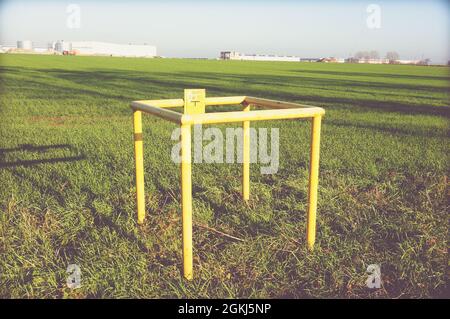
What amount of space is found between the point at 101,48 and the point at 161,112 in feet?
384

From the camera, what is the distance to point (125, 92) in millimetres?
11805

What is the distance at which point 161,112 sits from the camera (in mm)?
2070

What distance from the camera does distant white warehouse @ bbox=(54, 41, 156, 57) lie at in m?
96.3

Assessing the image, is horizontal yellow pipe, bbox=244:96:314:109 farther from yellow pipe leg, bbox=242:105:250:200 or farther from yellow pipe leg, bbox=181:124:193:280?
yellow pipe leg, bbox=181:124:193:280

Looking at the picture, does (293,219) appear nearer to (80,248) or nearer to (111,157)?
(80,248)

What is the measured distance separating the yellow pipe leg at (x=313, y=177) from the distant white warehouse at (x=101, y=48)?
9611cm

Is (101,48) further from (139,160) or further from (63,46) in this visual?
(139,160)

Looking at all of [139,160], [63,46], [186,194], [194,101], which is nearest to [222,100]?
[194,101]

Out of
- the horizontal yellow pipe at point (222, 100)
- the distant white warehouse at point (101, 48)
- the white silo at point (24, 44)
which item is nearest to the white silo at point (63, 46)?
the distant white warehouse at point (101, 48)

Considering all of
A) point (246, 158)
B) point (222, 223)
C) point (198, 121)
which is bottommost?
point (222, 223)
